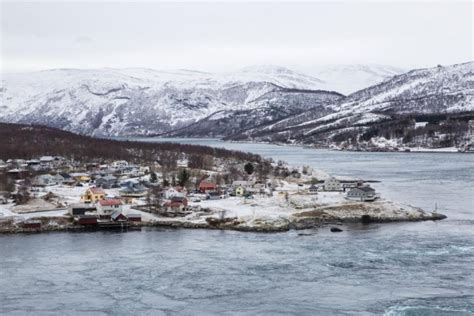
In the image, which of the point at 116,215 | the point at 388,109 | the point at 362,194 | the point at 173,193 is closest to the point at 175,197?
the point at 173,193

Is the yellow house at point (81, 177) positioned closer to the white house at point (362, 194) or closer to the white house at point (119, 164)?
the white house at point (119, 164)

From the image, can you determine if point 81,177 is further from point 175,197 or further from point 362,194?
point 362,194

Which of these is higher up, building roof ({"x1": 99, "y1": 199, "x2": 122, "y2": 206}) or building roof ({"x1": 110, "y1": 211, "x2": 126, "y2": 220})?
building roof ({"x1": 99, "y1": 199, "x2": 122, "y2": 206})

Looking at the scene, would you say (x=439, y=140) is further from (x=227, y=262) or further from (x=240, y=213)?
(x=227, y=262)

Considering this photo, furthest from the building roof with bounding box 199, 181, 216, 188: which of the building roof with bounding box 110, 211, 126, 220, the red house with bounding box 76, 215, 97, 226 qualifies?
the red house with bounding box 76, 215, 97, 226

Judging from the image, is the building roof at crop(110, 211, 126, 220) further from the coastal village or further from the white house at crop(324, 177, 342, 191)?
the white house at crop(324, 177, 342, 191)

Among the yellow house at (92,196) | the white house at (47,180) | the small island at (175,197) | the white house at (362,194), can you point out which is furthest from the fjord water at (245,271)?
the white house at (47,180)

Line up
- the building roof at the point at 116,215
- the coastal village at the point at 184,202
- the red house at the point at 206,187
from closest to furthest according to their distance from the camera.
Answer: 1. the coastal village at the point at 184,202
2. the building roof at the point at 116,215
3. the red house at the point at 206,187
